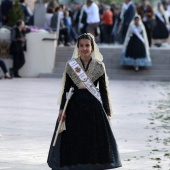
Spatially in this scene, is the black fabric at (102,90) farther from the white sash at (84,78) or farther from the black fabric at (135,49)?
the black fabric at (135,49)

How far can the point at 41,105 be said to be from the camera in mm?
19297

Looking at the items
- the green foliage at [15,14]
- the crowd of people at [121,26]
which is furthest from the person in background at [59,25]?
the green foliage at [15,14]

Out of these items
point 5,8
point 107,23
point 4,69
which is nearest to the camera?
point 4,69

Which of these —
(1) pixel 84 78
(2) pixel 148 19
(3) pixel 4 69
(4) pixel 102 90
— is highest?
(1) pixel 84 78

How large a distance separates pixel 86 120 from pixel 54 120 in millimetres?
6293

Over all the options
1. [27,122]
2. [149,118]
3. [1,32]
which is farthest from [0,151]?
[1,32]

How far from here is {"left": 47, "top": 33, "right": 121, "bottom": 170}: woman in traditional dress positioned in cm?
995

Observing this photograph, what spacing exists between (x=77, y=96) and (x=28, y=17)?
70.0 ft

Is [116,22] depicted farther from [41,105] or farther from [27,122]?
[27,122]

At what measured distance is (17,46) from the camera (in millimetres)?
27562

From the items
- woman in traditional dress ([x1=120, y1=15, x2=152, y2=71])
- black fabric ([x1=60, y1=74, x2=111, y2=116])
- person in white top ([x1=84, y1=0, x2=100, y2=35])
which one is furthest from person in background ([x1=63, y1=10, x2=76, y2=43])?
black fabric ([x1=60, y1=74, x2=111, y2=116])

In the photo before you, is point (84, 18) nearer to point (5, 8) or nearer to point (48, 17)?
point (48, 17)

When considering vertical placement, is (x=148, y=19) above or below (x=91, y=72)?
below

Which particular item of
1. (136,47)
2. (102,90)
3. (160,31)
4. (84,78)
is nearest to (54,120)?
(102,90)
